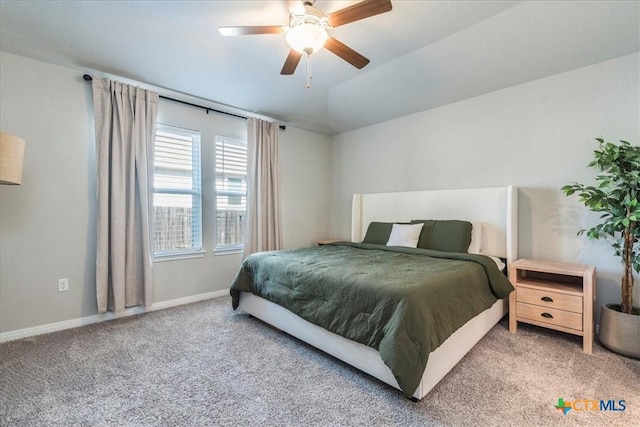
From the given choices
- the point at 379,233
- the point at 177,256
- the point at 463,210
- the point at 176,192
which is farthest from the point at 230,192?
the point at 463,210

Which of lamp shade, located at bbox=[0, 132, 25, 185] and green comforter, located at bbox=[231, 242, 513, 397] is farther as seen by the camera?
lamp shade, located at bbox=[0, 132, 25, 185]

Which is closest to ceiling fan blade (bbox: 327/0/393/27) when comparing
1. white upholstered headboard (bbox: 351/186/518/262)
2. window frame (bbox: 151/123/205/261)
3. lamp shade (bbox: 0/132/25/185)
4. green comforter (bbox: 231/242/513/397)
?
green comforter (bbox: 231/242/513/397)

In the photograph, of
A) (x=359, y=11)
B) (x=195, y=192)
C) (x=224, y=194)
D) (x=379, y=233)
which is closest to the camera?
(x=359, y=11)

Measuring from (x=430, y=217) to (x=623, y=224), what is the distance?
174 cm

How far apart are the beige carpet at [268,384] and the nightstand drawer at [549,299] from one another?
32 cm

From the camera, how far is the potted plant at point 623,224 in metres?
2.06

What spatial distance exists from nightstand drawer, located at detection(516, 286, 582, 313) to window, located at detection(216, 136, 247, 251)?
3298 millimetres

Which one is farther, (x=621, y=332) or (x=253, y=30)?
(x=621, y=332)

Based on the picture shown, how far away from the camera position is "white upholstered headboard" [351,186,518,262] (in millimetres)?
2885

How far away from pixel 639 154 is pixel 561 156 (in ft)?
2.19

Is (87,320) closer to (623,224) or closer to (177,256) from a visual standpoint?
(177,256)

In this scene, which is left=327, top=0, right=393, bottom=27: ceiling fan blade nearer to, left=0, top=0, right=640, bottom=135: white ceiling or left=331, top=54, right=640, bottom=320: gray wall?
left=0, top=0, right=640, bottom=135: white ceiling

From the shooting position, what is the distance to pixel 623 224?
204 centimetres

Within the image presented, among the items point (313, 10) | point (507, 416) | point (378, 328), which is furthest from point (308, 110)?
point (507, 416)
